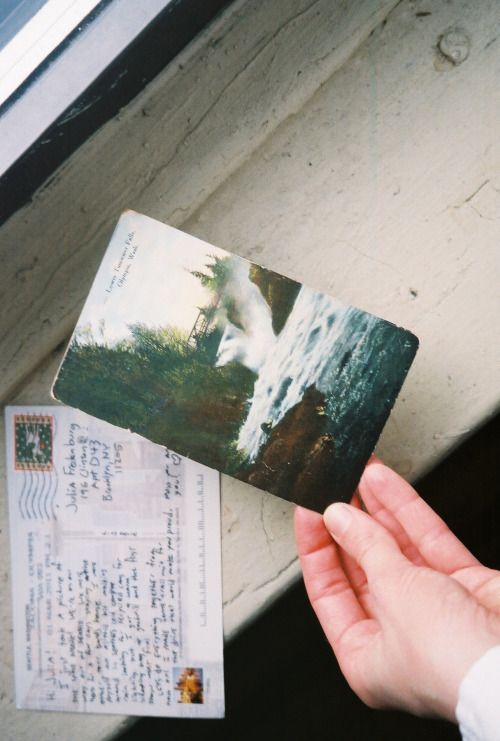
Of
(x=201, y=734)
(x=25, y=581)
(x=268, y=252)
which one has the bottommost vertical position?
(x=201, y=734)

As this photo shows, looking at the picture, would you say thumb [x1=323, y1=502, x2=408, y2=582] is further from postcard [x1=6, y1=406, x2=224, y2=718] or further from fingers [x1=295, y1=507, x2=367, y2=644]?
postcard [x1=6, y1=406, x2=224, y2=718]

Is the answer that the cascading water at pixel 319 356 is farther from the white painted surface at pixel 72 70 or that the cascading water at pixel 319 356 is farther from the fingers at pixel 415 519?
the white painted surface at pixel 72 70

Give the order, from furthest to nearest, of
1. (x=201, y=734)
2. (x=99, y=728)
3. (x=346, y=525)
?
(x=201, y=734)
(x=99, y=728)
(x=346, y=525)

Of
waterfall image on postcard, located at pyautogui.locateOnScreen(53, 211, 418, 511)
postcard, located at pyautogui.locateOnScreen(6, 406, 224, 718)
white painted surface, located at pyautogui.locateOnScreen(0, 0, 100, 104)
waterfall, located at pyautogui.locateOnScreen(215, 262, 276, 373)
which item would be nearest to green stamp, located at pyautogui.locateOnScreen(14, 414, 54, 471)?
postcard, located at pyautogui.locateOnScreen(6, 406, 224, 718)

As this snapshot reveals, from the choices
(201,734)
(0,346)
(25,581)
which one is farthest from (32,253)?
(201,734)

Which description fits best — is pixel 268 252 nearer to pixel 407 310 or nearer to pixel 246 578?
pixel 407 310

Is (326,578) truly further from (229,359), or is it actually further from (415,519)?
(229,359)

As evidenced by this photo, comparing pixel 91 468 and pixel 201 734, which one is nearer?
pixel 91 468
